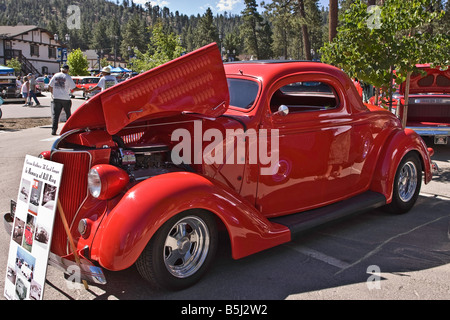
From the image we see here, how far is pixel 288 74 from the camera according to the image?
414 centimetres

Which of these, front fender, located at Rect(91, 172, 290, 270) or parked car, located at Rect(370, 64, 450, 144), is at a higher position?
parked car, located at Rect(370, 64, 450, 144)

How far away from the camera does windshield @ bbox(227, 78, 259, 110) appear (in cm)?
399

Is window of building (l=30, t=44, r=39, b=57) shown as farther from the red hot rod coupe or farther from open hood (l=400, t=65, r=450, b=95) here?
the red hot rod coupe

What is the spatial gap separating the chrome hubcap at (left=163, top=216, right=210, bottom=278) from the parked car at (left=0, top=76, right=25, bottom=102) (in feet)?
82.9

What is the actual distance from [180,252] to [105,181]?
82 cm

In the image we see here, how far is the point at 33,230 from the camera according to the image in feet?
9.70

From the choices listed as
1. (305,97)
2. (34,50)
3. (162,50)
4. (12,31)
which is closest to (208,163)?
(305,97)

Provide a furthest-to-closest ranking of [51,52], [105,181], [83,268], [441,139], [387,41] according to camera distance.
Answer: [51,52], [441,139], [387,41], [105,181], [83,268]

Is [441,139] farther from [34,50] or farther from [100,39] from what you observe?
[100,39]

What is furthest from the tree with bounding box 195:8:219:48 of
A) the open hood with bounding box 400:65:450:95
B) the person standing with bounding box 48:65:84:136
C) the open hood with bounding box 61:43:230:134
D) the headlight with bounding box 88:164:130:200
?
the headlight with bounding box 88:164:130:200

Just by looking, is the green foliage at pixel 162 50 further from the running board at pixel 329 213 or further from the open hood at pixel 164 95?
the open hood at pixel 164 95

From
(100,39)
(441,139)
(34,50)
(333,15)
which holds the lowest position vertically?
(441,139)

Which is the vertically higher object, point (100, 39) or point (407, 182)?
point (100, 39)

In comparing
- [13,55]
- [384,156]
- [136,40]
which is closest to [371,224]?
[384,156]
